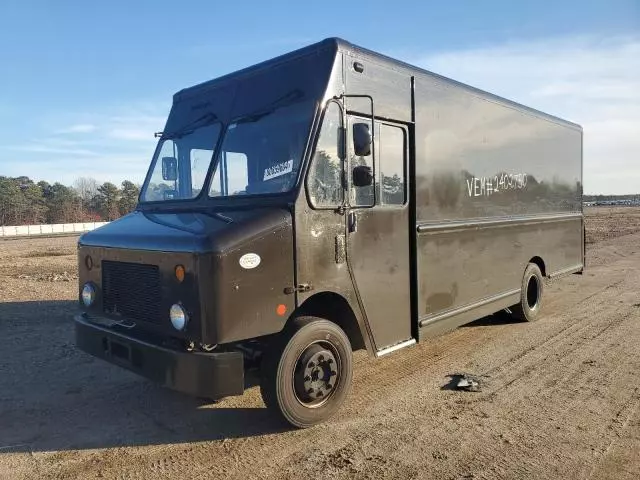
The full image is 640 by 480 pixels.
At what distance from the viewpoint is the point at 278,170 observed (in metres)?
4.45

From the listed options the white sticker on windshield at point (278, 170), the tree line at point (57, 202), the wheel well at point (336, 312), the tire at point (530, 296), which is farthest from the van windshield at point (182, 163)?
the tree line at point (57, 202)

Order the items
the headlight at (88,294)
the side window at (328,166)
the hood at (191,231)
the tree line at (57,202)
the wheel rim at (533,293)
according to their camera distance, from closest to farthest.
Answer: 1. the hood at (191,231)
2. the side window at (328,166)
3. the headlight at (88,294)
4. the wheel rim at (533,293)
5. the tree line at (57,202)

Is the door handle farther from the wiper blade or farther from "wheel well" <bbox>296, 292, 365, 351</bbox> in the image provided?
the wiper blade

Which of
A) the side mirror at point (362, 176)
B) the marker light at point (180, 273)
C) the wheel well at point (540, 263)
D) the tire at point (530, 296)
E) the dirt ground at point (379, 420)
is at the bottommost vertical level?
the dirt ground at point (379, 420)

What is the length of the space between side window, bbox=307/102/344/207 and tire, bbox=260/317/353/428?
1042 mm

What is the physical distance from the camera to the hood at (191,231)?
377 centimetres

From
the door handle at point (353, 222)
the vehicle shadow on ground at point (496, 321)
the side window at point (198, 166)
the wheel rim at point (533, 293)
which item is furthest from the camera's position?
the wheel rim at point (533, 293)

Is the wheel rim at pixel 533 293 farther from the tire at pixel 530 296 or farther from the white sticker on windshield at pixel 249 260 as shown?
the white sticker on windshield at pixel 249 260

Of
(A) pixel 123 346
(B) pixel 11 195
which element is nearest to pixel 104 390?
(A) pixel 123 346

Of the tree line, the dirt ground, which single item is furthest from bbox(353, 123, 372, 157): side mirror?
the tree line

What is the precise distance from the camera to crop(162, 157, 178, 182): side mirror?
5.36m

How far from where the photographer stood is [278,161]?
14.8 ft

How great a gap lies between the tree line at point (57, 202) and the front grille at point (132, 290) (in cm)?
5676

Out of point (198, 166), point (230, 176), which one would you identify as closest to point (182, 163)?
point (198, 166)
